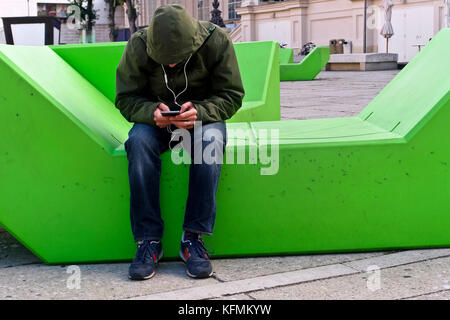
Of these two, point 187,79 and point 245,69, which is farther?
point 245,69

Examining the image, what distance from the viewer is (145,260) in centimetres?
253

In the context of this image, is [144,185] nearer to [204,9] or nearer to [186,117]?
[186,117]

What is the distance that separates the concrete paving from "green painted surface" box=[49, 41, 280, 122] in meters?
1.66

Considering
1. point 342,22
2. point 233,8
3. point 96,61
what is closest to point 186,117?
point 96,61

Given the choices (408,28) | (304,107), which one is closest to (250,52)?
(304,107)

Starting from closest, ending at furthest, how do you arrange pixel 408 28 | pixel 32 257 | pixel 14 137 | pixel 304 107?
pixel 14 137
pixel 32 257
pixel 304 107
pixel 408 28

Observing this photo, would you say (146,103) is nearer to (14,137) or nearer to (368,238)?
(14,137)

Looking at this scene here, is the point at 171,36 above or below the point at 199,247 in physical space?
above

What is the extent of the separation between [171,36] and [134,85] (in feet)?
1.07

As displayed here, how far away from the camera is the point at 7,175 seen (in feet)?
8.70

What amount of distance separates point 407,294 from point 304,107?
250 inches

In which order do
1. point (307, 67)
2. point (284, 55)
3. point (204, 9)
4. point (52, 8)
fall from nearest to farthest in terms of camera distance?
point (307, 67), point (284, 55), point (204, 9), point (52, 8)

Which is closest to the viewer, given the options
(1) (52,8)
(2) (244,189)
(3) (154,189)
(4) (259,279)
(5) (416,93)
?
(4) (259,279)

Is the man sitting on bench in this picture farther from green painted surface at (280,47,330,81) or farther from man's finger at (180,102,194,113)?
green painted surface at (280,47,330,81)
